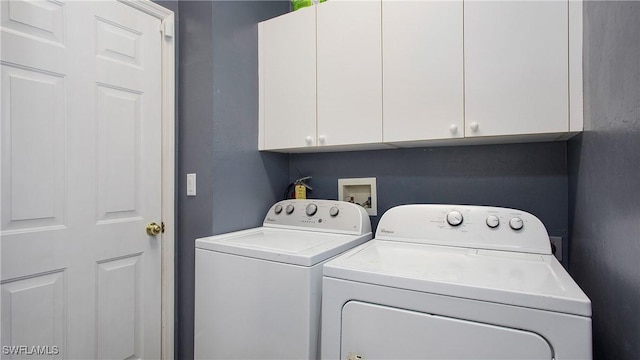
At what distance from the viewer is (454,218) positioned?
4.72 feet

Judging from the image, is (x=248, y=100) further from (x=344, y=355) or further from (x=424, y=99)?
(x=344, y=355)

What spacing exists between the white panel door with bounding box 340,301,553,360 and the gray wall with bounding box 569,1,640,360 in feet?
0.81

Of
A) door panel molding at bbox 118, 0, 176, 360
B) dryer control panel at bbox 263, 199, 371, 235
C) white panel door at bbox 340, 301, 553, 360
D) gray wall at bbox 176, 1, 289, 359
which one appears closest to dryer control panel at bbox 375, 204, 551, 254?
dryer control panel at bbox 263, 199, 371, 235

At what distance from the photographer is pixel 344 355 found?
3.42 ft

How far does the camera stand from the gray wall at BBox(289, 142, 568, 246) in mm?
1503

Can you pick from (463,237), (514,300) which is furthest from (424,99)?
(514,300)

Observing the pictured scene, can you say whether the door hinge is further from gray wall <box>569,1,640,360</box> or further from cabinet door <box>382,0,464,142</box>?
gray wall <box>569,1,640,360</box>

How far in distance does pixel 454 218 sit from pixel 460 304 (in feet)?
1.99

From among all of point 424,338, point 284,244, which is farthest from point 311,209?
point 424,338

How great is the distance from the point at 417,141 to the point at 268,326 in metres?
1.03

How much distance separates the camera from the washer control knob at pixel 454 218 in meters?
1.43

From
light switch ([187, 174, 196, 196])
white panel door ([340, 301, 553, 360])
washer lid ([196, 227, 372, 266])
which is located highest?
light switch ([187, 174, 196, 196])

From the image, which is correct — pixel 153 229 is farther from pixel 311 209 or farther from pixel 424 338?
pixel 424 338

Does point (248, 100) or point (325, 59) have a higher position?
point (325, 59)
